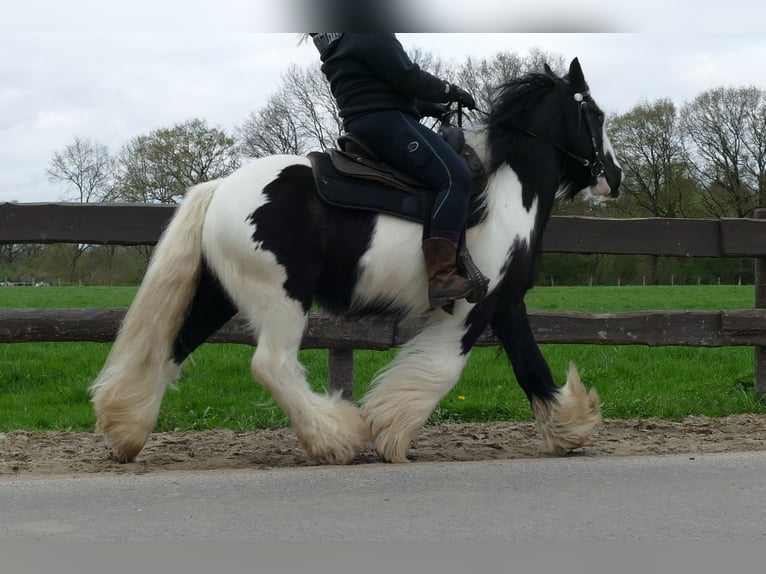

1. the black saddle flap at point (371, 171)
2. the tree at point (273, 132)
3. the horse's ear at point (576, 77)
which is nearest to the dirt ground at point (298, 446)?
the black saddle flap at point (371, 171)

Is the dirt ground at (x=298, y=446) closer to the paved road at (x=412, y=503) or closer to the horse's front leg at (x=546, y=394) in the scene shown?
the horse's front leg at (x=546, y=394)

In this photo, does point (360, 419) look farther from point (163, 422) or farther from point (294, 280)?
point (163, 422)

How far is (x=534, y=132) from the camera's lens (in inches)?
205

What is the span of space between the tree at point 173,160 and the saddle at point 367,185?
26995 mm

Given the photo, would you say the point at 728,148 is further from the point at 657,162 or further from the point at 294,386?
the point at 294,386

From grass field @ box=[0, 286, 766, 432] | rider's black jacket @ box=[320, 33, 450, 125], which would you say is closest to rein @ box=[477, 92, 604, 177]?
rider's black jacket @ box=[320, 33, 450, 125]

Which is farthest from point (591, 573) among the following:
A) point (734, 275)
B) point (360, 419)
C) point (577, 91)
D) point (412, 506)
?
point (734, 275)

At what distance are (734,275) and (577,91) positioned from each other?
37.8 metres

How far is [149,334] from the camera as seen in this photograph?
4598 millimetres

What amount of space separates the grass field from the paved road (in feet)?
5.05

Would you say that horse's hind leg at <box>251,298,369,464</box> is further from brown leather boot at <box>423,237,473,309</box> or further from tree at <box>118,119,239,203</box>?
tree at <box>118,119,239,203</box>

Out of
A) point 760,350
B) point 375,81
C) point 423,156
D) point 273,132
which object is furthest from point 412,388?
point 273,132

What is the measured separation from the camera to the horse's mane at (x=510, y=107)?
16.7ft

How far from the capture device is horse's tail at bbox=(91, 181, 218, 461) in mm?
4559
